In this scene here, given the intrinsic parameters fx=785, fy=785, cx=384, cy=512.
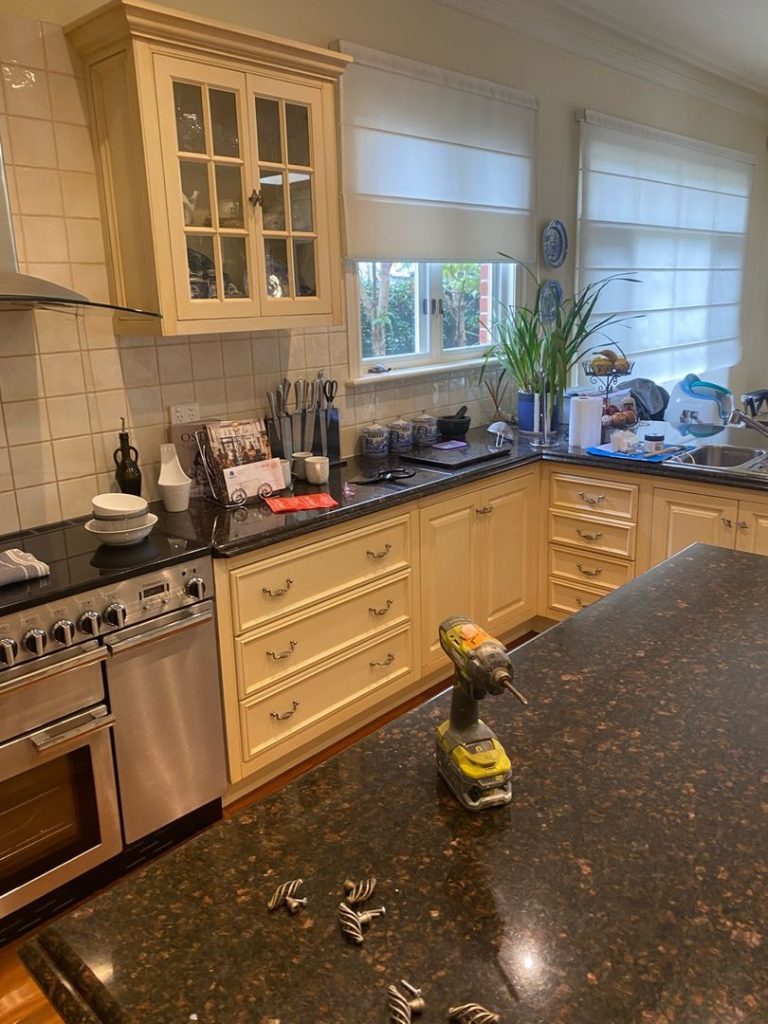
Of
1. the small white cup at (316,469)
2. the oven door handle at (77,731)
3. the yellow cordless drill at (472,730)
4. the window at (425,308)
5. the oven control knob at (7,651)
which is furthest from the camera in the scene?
the window at (425,308)

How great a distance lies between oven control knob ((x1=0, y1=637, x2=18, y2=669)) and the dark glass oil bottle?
75 cm

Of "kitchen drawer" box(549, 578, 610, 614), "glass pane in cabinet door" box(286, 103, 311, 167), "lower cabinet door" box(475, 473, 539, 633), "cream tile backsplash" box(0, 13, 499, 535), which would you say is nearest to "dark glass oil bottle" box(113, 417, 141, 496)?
"cream tile backsplash" box(0, 13, 499, 535)

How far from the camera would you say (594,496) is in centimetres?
325

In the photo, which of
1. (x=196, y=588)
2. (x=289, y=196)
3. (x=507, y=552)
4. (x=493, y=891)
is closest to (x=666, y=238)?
(x=507, y=552)

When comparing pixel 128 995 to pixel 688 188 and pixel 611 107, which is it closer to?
pixel 611 107

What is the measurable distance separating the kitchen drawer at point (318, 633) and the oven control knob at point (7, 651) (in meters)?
0.65

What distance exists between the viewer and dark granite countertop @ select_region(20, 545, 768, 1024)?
77 cm

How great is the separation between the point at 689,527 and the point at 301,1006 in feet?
8.50

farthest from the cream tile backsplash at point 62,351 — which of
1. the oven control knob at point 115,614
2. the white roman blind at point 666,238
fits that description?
the white roman blind at point 666,238

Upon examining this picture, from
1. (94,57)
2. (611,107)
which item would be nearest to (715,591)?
(94,57)

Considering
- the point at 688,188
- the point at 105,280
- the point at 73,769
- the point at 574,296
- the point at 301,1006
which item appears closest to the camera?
the point at 301,1006

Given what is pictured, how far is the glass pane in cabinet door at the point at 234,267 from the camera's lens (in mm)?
2395

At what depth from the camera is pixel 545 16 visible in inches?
144

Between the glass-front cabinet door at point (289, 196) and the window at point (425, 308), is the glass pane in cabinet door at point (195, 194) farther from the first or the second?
the window at point (425, 308)
